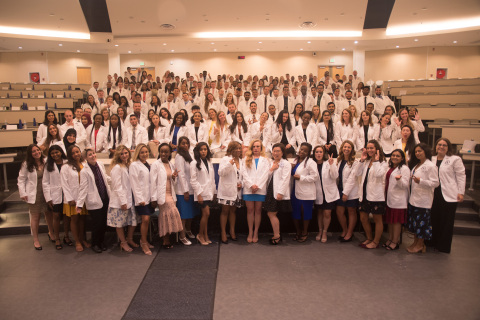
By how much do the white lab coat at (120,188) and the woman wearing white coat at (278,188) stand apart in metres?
2.02

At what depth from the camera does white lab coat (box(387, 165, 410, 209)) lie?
4820 millimetres

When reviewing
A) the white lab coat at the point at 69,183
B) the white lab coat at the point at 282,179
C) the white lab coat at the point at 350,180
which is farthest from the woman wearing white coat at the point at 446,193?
the white lab coat at the point at 69,183

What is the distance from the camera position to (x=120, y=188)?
482cm

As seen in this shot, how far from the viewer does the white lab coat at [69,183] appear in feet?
16.1

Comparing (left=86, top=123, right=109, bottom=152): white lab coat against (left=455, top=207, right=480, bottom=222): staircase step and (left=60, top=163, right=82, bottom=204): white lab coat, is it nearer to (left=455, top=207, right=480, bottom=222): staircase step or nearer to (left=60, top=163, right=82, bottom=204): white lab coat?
(left=60, top=163, right=82, bottom=204): white lab coat

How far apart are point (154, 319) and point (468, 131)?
821 cm

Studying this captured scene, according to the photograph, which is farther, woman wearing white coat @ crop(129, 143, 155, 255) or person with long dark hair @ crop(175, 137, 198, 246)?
person with long dark hair @ crop(175, 137, 198, 246)

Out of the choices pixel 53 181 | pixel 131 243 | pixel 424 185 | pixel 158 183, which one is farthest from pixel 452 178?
pixel 53 181

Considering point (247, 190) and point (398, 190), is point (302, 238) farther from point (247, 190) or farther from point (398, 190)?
point (398, 190)

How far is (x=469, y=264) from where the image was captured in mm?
4617

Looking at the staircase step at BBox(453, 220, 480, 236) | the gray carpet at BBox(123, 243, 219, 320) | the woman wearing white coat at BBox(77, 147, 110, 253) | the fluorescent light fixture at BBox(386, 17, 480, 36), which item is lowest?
the gray carpet at BBox(123, 243, 219, 320)

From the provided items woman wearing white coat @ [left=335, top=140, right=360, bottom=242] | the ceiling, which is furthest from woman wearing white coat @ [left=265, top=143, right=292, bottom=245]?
the ceiling

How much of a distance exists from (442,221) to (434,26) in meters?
12.2

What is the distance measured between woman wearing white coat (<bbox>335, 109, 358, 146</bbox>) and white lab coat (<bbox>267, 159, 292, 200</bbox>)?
2534 millimetres
